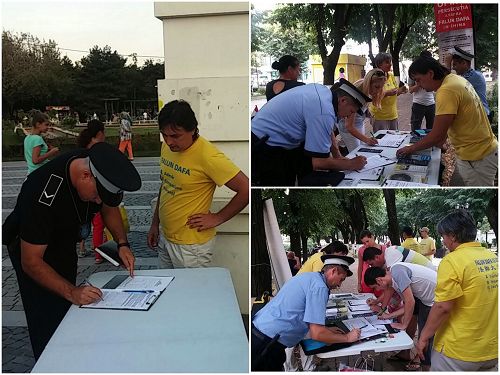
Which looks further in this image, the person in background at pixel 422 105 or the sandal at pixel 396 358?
the sandal at pixel 396 358

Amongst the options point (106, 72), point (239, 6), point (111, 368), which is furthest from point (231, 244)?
point (106, 72)

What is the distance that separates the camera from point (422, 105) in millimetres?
1882

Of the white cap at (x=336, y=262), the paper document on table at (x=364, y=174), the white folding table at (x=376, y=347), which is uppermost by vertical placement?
the paper document on table at (x=364, y=174)

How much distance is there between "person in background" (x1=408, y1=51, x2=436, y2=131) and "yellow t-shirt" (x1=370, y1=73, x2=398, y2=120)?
0.07 m

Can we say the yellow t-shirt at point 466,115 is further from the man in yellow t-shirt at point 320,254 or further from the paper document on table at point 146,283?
the paper document on table at point 146,283

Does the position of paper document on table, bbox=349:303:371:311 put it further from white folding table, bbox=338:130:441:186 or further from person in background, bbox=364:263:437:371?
white folding table, bbox=338:130:441:186

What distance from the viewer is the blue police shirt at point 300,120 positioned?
198 centimetres

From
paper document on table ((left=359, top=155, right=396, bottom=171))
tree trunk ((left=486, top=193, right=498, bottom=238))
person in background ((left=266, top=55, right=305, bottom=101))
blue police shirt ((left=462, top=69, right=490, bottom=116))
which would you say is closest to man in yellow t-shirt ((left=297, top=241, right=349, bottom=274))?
paper document on table ((left=359, top=155, right=396, bottom=171))

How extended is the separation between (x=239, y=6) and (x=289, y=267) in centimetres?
157

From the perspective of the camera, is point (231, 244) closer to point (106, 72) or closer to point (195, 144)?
point (195, 144)

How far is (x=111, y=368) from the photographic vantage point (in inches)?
57.0

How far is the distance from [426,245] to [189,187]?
1.13m

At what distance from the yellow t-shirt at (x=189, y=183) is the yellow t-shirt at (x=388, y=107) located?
0.69 meters

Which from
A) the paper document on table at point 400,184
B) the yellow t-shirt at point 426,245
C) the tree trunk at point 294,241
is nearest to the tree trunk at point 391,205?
the paper document on table at point 400,184
